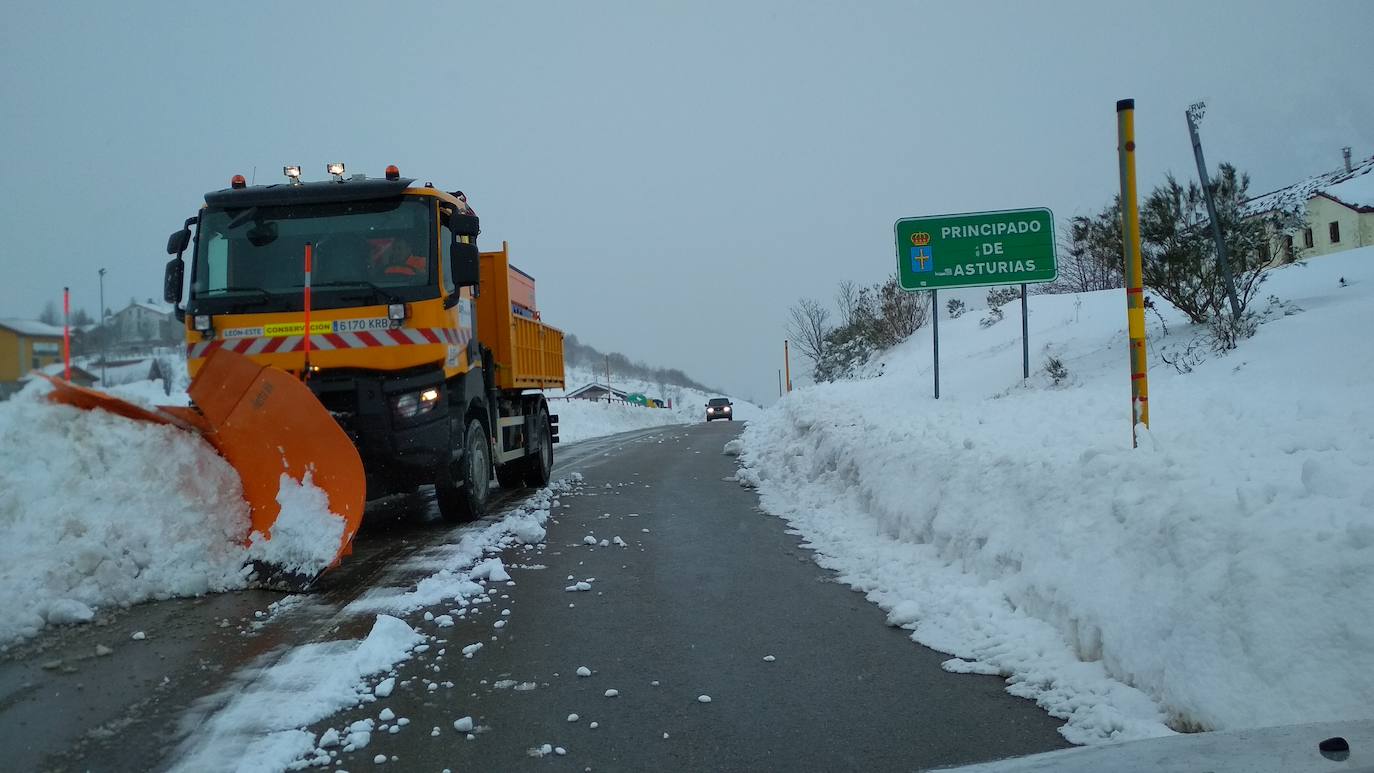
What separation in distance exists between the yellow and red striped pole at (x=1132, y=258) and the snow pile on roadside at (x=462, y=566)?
15.8 ft

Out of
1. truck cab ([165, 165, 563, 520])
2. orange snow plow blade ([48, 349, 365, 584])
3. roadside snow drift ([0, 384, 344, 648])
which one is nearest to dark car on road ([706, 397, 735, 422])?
truck cab ([165, 165, 563, 520])

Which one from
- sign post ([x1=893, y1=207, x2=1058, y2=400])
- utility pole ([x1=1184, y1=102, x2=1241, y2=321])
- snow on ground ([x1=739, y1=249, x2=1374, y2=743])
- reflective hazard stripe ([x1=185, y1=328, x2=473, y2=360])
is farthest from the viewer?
sign post ([x1=893, y1=207, x2=1058, y2=400])

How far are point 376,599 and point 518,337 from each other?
6.02 m

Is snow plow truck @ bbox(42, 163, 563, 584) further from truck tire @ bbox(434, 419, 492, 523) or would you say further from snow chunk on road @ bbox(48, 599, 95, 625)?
snow chunk on road @ bbox(48, 599, 95, 625)

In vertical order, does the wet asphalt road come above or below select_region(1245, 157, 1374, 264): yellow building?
below

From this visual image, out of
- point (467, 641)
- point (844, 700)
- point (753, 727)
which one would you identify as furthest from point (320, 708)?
point (844, 700)

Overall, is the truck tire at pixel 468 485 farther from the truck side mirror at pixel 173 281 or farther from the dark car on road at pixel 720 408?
the dark car on road at pixel 720 408

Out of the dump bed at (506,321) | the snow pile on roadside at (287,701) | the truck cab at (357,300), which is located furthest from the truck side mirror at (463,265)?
the snow pile on roadside at (287,701)

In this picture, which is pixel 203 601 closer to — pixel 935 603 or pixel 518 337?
pixel 935 603

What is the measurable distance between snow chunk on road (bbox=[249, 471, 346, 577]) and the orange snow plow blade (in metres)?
0.07

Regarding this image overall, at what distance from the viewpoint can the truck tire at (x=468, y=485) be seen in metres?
9.16

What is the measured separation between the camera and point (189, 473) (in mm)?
6699

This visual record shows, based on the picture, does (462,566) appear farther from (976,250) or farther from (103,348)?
(976,250)

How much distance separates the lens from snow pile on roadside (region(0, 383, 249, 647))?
18.5 ft
